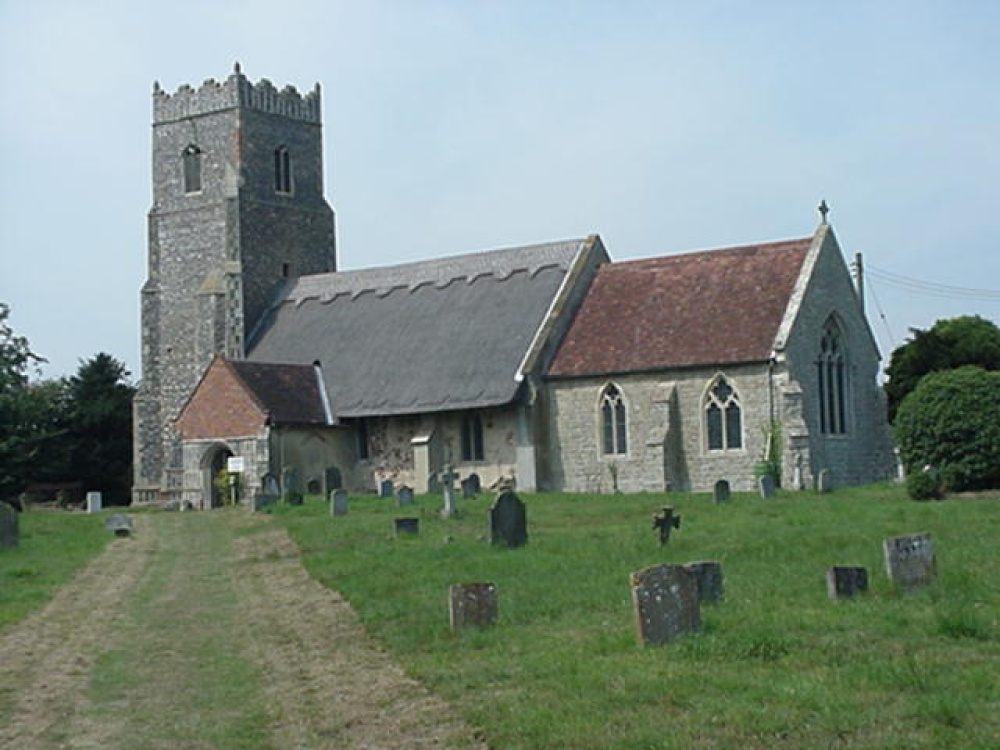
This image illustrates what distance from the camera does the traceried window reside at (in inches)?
1747

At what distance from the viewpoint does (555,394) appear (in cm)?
4350

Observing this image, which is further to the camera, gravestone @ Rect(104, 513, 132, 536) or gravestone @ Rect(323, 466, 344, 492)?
gravestone @ Rect(323, 466, 344, 492)

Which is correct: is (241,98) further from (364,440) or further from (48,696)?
(48,696)

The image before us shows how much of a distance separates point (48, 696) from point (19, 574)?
10.6 meters

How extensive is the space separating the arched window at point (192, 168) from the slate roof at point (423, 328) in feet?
18.6

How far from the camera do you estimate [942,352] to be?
5431 centimetres

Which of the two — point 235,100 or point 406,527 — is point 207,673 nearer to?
point 406,527

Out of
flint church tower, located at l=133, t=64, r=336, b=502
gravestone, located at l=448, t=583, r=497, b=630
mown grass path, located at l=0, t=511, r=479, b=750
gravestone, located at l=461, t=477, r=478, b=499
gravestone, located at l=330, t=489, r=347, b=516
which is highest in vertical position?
flint church tower, located at l=133, t=64, r=336, b=502

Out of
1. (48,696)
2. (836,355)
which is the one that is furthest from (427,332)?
(48,696)

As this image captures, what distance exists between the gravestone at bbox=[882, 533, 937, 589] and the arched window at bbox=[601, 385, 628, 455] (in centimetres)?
2679

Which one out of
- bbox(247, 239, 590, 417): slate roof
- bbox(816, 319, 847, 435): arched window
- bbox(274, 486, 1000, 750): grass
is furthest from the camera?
bbox(247, 239, 590, 417): slate roof

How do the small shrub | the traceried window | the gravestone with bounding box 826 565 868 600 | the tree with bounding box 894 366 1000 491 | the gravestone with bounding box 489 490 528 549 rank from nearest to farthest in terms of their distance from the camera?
the gravestone with bounding box 826 565 868 600
the gravestone with bounding box 489 490 528 549
the small shrub
the tree with bounding box 894 366 1000 491
the traceried window

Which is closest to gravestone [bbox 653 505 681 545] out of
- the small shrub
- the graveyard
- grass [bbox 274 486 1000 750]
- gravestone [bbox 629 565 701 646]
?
the graveyard

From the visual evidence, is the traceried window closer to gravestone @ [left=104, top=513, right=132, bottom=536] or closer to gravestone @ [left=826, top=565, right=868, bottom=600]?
gravestone @ [left=104, top=513, right=132, bottom=536]
